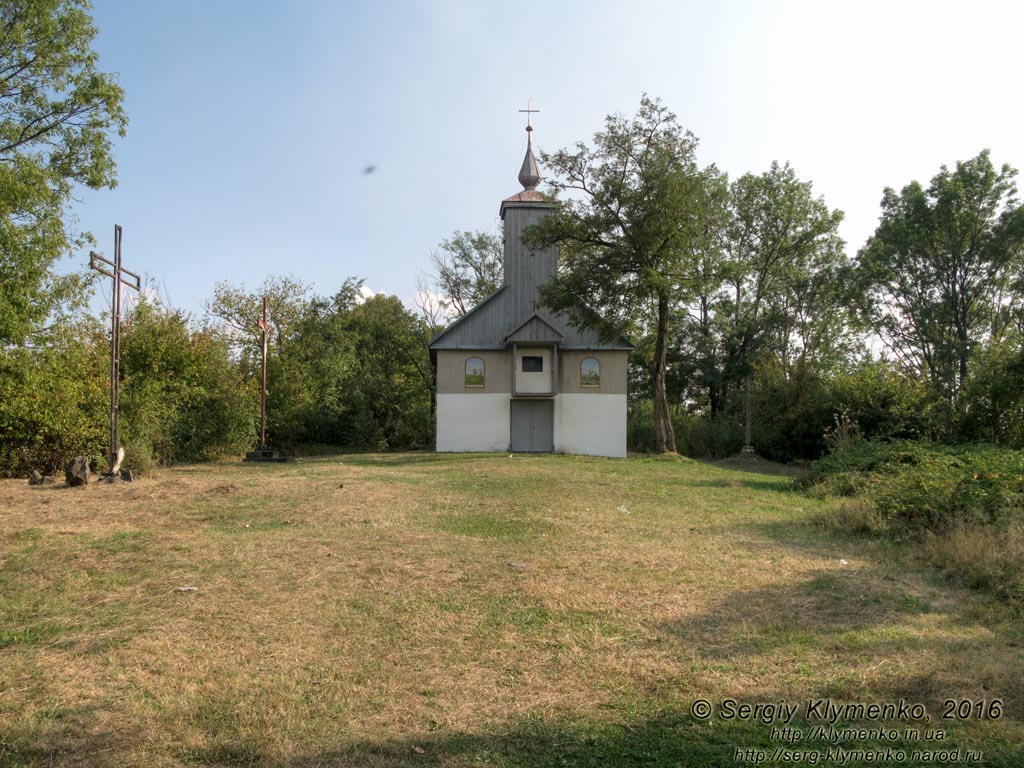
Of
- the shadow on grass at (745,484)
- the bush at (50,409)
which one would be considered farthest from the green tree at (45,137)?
the shadow on grass at (745,484)

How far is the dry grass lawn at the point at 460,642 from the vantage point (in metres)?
3.39

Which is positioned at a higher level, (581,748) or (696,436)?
(581,748)

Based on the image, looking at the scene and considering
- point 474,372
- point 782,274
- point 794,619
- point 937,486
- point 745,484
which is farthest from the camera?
point 782,274

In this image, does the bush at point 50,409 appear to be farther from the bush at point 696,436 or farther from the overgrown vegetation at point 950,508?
the bush at point 696,436

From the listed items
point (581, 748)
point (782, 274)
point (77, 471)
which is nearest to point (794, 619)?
point (581, 748)

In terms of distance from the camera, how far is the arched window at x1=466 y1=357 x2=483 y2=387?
3127 centimetres

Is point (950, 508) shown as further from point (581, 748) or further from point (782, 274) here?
point (782, 274)

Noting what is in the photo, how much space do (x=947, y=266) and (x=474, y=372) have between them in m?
25.5

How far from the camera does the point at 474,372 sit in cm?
3134

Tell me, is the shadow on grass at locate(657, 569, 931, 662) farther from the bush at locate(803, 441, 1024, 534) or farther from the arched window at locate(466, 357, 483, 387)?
the arched window at locate(466, 357, 483, 387)

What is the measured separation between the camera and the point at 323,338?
3869cm

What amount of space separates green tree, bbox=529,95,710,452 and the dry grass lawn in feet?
60.5

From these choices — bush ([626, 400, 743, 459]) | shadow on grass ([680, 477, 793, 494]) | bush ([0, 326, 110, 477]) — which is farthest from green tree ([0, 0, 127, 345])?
bush ([626, 400, 743, 459])

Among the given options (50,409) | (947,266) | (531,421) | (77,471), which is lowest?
(77,471)
